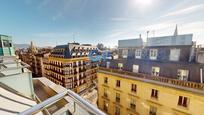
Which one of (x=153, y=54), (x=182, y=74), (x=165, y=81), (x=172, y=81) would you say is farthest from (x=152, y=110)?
(x=153, y=54)

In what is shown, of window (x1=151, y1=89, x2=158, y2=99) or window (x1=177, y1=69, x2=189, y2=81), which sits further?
window (x1=151, y1=89, x2=158, y2=99)

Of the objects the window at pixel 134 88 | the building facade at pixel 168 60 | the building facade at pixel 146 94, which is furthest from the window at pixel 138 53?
the window at pixel 134 88

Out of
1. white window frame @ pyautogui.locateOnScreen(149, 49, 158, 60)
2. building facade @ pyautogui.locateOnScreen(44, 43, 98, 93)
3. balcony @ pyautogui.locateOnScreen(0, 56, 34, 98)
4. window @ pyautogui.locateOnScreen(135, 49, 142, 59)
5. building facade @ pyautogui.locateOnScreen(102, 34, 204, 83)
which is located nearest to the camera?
balcony @ pyautogui.locateOnScreen(0, 56, 34, 98)

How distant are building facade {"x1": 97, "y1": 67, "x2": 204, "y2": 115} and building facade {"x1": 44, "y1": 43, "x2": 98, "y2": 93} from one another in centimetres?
1265

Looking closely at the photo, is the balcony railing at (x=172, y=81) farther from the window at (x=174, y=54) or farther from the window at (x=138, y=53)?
the window at (x=138, y=53)

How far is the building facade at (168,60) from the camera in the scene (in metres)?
8.65

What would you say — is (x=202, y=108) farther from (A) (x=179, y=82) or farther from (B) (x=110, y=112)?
(B) (x=110, y=112)

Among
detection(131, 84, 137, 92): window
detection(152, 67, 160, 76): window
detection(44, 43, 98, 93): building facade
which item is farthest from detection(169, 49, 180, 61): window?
detection(44, 43, 98, 93): building facade

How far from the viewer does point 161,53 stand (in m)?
10.9

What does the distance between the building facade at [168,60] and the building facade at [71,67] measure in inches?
507

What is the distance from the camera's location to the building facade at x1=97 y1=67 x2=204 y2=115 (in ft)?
25.9

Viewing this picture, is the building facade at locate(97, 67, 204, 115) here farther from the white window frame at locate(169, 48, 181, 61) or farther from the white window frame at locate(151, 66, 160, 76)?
the white window frame at locate(169, 48, 181, 61)

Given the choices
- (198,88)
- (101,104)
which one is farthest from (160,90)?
(101,104)

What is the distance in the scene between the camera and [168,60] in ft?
33.9
